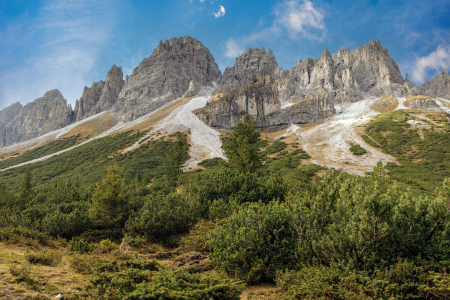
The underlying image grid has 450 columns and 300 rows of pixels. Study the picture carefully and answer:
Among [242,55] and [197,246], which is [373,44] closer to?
[242,55]

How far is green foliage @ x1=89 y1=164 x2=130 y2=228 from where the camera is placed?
12.4 m

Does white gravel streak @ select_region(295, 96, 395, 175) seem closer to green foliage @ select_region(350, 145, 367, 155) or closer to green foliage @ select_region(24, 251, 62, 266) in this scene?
green foliage @ select_region(350, 145, 367, 155)

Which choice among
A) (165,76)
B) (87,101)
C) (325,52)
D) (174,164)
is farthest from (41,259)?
(87,101)

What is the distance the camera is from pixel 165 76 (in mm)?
126312

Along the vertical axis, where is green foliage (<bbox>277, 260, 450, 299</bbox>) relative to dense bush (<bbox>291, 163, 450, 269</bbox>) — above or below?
below

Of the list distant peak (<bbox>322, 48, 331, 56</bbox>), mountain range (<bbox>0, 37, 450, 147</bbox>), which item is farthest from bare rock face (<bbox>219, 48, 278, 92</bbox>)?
distant peak (<bbox>322, 48, 331, 56</bbox>)

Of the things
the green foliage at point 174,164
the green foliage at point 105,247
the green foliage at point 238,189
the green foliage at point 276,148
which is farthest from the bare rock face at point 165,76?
the green foliage at point 105,247

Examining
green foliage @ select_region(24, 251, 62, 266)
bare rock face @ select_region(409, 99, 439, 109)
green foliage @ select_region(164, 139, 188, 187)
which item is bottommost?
green foliage @ select_region(24, 251, 62, 266)

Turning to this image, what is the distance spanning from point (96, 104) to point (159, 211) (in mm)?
156882

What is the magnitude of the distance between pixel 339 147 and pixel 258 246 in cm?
4761

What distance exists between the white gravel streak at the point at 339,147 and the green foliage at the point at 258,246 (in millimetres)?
27785

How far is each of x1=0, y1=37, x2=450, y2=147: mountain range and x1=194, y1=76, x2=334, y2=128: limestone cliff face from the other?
1.31ft

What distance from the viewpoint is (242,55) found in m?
146

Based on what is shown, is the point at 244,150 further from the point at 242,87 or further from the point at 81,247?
the point at 242,87
